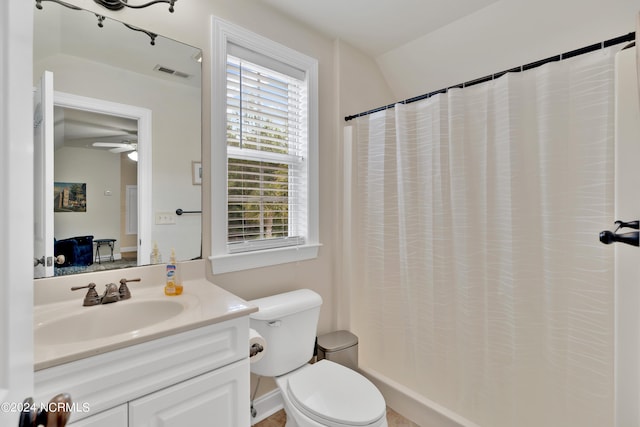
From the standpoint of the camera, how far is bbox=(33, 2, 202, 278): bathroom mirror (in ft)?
3.78

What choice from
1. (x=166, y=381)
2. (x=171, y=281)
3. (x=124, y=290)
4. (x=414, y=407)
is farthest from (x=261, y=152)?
(x=414, y=407)

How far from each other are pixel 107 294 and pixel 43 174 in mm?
505

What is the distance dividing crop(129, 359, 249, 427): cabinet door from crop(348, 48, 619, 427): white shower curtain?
1.05 meters

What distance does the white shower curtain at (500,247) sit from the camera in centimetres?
118

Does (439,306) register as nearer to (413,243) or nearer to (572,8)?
(413,243)

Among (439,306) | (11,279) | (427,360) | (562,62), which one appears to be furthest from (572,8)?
(11,279)

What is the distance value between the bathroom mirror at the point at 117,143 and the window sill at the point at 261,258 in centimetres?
13

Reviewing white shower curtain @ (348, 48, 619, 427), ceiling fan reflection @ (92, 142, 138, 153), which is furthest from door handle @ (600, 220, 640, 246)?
ceiling fan reflection @ (92, 142, 138, 153)

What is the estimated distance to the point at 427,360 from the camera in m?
1.67

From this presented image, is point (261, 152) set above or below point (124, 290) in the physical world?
above

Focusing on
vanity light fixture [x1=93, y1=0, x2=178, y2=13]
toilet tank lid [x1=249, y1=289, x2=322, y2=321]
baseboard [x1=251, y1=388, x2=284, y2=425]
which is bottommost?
baseboard [x1=251, y1=388, x2=284, y2=425]

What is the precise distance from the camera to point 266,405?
1.73 metres

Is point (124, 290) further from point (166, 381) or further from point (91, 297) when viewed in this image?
point (166, 381)

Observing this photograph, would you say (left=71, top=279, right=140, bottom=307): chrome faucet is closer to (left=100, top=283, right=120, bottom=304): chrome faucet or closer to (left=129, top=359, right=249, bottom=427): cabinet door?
(left=100, top=283, right=120, bottom=304): chrome faucet
